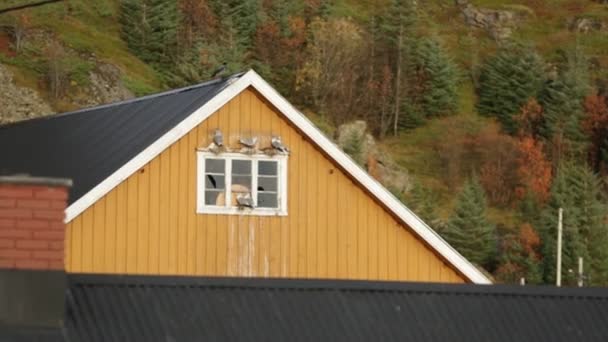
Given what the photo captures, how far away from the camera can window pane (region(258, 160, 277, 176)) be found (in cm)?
2933

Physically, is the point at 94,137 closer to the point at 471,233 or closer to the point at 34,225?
the point at 34,225

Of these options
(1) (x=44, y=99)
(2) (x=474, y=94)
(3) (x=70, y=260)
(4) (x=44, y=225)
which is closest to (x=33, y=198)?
(4) (x=44, y=225)

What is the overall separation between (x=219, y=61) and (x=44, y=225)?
72.5 metres

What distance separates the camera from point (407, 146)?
94.4 m

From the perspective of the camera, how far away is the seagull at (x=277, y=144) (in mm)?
29156

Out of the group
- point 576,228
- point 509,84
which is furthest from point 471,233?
point 509,84

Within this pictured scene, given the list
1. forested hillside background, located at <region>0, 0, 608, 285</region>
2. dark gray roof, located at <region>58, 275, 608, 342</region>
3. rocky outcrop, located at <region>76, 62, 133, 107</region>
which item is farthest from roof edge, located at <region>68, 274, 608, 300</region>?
rocky outcrop, located at <region>76, 62, 133, 107</region>

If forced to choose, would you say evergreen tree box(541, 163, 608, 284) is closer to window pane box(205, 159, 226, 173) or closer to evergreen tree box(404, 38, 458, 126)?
evergreen tree box(404, 38, 458, 126)

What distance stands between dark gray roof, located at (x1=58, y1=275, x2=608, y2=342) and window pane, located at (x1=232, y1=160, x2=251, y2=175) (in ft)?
37.4

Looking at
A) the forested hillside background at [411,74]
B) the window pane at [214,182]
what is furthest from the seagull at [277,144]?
the forested hillside background at [411,74]

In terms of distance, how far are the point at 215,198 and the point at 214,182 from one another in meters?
0.24

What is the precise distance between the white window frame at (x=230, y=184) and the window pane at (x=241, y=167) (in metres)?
0.06

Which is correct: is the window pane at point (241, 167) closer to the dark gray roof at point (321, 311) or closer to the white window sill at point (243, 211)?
the white window sill at point (243, 211)

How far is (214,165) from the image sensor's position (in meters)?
28.9
